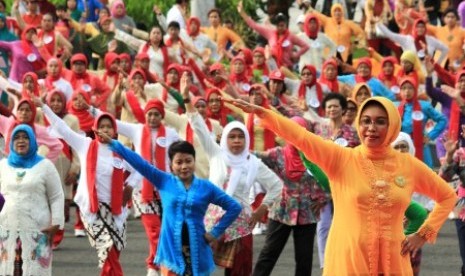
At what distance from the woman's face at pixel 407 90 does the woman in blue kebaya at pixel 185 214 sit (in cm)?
637

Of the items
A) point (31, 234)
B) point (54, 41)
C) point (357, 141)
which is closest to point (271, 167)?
point (357, 141)

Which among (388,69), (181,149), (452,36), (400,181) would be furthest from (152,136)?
(452,36)

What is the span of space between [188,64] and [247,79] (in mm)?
787

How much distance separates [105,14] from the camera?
23.6 m

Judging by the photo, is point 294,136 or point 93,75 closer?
point 294,136

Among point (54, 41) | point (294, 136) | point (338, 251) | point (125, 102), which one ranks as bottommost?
point (338, 251)

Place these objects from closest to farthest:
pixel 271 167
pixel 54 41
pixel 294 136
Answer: pixel 294 136 → pixel 271 167 → pixel 54 41

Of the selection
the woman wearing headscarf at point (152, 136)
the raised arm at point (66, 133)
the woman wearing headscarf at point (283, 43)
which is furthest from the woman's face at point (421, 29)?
the raised arm at point (66, 133)

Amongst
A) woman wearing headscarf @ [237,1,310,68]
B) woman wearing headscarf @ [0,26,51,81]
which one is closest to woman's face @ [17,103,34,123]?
woman wearing headscarf @ [0,26,51,81]

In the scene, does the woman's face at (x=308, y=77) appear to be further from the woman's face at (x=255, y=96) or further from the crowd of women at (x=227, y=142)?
the woman's face at (x=255, y=96)

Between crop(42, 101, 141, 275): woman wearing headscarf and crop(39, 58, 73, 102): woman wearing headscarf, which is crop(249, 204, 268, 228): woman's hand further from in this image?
crop(39, 58, 73, 102): woman wearing headscarf

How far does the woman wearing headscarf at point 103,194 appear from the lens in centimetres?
1414

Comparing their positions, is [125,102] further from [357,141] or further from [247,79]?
[357,141]

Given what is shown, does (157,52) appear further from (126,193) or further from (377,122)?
(377,122)
